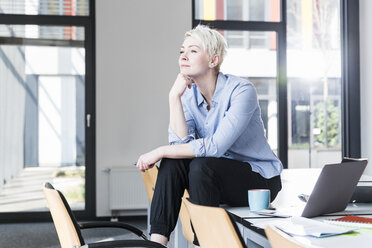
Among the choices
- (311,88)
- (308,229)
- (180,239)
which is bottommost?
(180,239)

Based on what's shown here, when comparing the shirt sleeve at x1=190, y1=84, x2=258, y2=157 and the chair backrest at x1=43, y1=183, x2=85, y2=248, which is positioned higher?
the shirt sleeve at x1=190, y1=84, x2=258, y2=157

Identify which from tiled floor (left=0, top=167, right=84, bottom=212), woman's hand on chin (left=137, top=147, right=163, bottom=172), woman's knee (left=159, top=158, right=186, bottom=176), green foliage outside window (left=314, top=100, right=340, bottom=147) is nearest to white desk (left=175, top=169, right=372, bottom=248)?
woman's knee (left=159, top=158, right=186, bottom=176)

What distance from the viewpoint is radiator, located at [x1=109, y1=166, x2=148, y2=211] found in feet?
16.7

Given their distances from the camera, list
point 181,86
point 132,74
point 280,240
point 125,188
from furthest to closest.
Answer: point 132,74
point 125,188
point 181,86
point 280,240

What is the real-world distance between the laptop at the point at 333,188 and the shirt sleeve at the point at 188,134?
0.74 m

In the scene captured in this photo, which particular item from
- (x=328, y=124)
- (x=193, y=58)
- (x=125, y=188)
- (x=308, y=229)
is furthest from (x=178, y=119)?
(x=328, y=124)

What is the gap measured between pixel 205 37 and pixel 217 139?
0.43 m

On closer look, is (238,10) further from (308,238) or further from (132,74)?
(308,238)

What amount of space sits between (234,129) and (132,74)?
11.4ft

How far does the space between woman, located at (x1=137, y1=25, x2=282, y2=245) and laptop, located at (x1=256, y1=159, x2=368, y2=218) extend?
0.27 m

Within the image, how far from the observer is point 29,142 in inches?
202

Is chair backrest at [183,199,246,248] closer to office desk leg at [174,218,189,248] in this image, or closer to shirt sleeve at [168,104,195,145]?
shirt sleeve at [168,104,195,145]

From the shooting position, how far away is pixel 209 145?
1.82m

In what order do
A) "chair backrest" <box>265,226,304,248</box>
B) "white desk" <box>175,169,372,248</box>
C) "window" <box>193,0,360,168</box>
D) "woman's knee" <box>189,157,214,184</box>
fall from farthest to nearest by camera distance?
"window" <box>193,0,360,168</box>
"woman's knee" <box>189,157,214,184</box>
"white desk" <box>175,169,372,248</box>
"chair backrest" <box>265,226,304,248</box>
